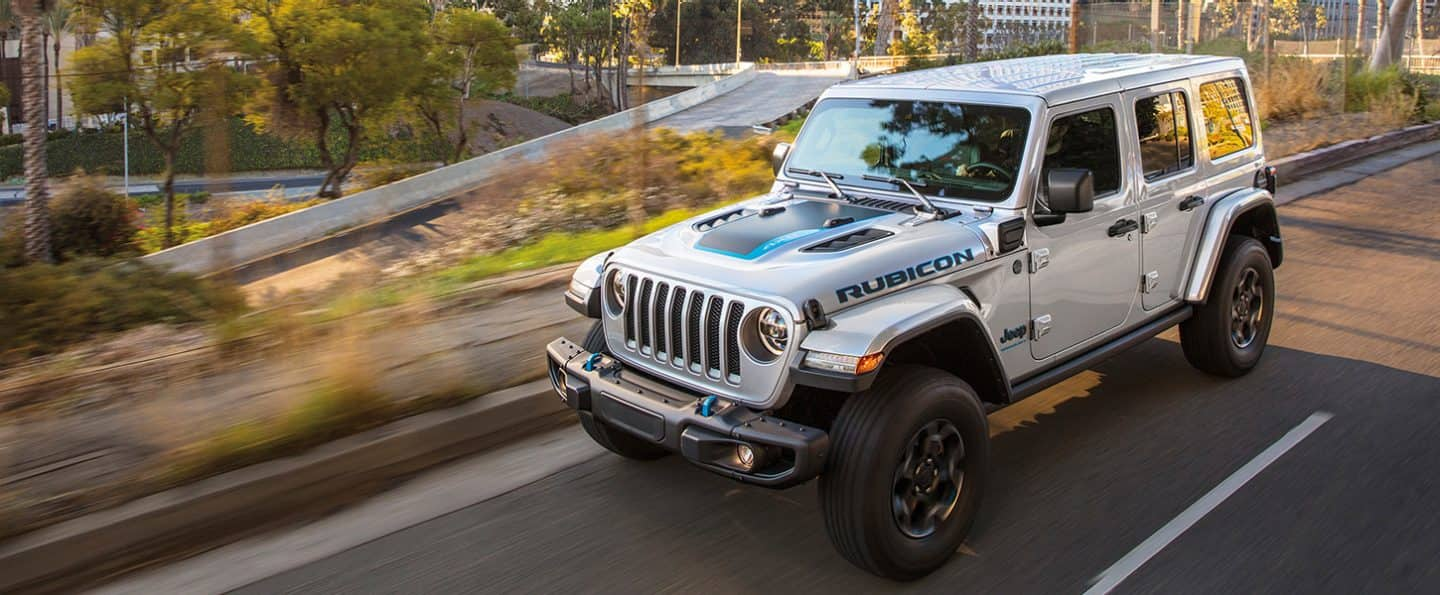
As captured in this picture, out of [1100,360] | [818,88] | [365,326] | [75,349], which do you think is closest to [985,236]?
[1100,360]

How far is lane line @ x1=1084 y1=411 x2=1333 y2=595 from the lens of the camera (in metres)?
4.16

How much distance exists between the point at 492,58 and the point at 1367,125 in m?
18.8

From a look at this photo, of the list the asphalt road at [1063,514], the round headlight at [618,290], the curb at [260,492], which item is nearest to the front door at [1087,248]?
the asphalt road at [1063,514]

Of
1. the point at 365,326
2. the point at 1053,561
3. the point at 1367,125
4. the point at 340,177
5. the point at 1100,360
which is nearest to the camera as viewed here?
the point at 1053,561

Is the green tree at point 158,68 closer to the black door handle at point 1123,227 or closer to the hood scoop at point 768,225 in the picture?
the hood scoop at point 768,225

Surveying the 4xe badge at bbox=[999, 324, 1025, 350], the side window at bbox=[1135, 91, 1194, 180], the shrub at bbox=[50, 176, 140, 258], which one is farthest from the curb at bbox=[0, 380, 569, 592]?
the shrub at bbox=[50, 176, 140, 258]

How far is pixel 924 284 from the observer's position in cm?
435

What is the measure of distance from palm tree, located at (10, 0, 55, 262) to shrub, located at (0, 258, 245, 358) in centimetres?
536

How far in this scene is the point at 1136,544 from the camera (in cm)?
441

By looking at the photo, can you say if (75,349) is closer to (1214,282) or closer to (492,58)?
(1214,282)

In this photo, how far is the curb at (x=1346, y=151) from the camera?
551 inches

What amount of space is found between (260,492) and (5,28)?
19.7 m

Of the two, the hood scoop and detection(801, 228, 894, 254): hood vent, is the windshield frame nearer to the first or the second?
the hood scoop

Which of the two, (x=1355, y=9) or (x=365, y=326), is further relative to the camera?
(x=1355, y=9)
